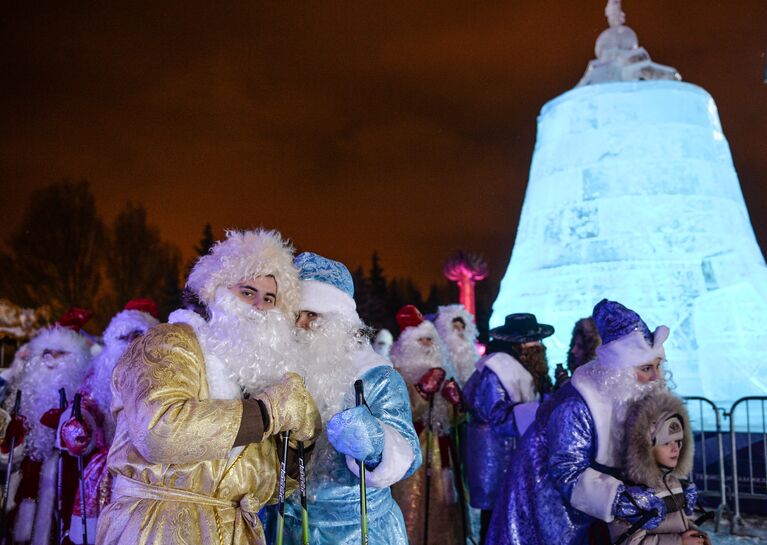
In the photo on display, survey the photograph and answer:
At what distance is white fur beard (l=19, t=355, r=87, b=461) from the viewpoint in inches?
240

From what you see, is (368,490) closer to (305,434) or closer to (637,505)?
(305,434)

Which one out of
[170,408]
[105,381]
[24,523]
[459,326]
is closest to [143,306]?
[105,381]

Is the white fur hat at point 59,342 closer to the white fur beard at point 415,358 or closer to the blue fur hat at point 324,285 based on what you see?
the white fur beard at point 415,358

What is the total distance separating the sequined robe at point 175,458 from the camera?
2537mm

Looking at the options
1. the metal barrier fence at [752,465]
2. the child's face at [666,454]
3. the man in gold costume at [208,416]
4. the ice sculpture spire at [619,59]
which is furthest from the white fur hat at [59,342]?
the ice sculpture spire at [619,59]

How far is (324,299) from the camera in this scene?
341 cm

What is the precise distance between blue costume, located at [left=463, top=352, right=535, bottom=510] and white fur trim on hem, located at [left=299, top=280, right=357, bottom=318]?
2.98 metres

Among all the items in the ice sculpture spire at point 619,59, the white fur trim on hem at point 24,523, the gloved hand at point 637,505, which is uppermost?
the ice sculpture spire at point 619,59

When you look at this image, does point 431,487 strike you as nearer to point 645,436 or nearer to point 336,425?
point 645,436

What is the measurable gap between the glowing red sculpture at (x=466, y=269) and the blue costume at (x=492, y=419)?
13821mm

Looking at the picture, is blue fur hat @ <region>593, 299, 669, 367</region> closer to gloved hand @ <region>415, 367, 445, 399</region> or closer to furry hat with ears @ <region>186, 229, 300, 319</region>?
furry hat with ears @ <region>186, 229, 300, 319</region>

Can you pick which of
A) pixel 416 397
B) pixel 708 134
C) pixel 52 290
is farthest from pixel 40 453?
pixel 52 290

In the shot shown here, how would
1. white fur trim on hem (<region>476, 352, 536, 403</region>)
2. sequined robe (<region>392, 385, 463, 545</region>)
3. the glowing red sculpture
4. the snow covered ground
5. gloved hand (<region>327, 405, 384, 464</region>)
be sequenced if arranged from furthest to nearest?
1. the glowing red sculpture
2. the snow covered ground
3. sequined robe (<region>392, 385, 463, 545</region>)
4. white fur trim on hem (<region>476, 352, 536, 403</region>)
5. gloved hand (<region>327, 405, 384, 464</region>)

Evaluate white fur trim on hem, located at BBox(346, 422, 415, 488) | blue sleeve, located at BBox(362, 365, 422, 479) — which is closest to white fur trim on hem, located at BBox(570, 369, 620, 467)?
blue sleeve, located at BBox(362, 365, 422, 479)
